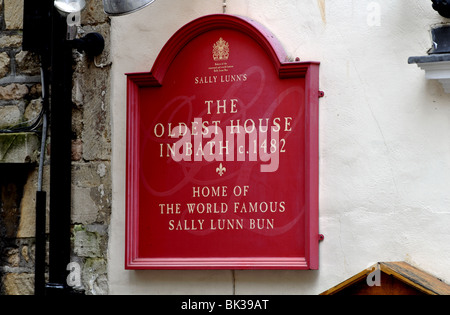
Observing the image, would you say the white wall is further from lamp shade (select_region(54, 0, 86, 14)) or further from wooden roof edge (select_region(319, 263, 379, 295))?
lamp shade (select_region(54, 0, 86, 14))

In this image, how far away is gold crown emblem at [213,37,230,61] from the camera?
4883 millimetres

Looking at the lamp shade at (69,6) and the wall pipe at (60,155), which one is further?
the wall pipe at (60,155)

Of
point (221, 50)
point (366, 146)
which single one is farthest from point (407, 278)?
point (221, 50)

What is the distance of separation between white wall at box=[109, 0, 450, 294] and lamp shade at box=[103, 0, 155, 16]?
2.11 ft

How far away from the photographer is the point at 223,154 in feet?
15.8

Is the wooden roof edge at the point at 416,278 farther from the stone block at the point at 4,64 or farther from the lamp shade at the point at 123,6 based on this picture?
the stone block at the point at 4,64

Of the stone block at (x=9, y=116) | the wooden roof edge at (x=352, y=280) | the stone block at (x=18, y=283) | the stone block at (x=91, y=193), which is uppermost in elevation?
the stone block at (x=9, y=116)

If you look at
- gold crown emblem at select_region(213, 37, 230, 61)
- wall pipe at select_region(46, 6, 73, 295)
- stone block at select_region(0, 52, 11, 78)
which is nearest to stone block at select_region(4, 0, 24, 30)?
stone block at select_region(0, 52, 11, 78)

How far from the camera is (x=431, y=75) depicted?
14.4ft

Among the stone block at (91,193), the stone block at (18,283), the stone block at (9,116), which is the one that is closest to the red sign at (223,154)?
the stone block at (91,193)

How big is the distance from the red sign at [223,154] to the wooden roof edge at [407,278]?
353mm

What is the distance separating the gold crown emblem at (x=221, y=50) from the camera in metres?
4.88

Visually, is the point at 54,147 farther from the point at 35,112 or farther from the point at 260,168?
the point at 260,168
